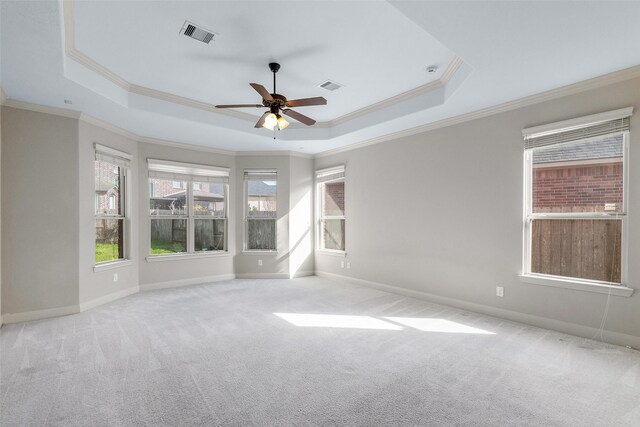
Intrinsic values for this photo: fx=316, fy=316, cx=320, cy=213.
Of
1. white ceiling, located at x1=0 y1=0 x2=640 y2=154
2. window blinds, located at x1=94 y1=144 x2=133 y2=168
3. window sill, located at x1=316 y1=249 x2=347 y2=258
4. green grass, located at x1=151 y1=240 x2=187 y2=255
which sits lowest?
window sill, located at x1=316 y1=249 x2=347 y2=258

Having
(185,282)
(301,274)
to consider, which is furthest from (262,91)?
(301,274)

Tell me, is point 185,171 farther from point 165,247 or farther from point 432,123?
point 432,123

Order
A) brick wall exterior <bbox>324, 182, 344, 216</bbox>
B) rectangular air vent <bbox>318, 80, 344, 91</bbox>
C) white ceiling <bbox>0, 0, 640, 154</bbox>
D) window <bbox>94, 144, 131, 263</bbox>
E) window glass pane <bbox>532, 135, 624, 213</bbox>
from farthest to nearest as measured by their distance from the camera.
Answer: brick wall exterior <bbox>324, 182, 344, 216</bbox>, window <bbox>94, 144, 131, 263</bbox>, rectangular air vent <bbox>318, 80, 344, 91</bbox>, window glass pane <bbox>532, 135, 624, 213</bbox>, white ceiling <bbox>0, 0, 640, 154</bbox>

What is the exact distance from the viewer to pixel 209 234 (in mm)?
6305

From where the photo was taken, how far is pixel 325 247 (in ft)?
22.4

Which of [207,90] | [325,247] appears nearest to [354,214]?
[325,247]

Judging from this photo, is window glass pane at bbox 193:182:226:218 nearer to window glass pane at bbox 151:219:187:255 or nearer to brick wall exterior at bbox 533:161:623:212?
window glass pane at bbox 151:219:187:255

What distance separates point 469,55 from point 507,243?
2.35 meters

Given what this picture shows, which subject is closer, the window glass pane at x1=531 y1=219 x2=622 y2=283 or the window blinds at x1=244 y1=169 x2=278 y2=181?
the window glass pane at x1=531 y1=219 x2=622 y2=283

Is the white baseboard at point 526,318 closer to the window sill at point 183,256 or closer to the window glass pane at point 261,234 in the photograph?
the window glass pane at point 261,234

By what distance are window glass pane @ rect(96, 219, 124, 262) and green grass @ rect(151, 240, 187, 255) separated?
525 mm

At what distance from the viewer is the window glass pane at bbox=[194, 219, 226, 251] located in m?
6.17

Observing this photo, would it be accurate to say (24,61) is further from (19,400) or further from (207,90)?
(19,400)

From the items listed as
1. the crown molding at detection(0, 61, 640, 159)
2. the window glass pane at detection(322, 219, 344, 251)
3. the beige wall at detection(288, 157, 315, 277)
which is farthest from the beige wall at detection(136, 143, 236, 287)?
the window glass pane at detection(322, 219, 344, 251)
